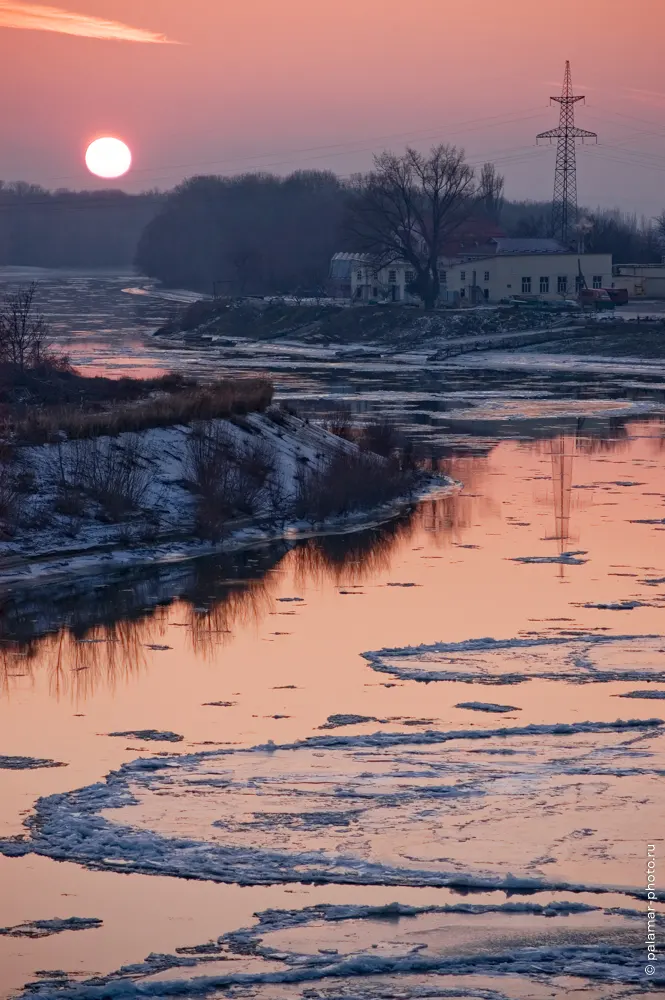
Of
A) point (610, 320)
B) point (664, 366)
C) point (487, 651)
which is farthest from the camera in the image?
point (610, 320)

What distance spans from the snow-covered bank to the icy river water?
2.89ft

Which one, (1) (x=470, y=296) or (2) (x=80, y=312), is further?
(2) (x=80, y=312)

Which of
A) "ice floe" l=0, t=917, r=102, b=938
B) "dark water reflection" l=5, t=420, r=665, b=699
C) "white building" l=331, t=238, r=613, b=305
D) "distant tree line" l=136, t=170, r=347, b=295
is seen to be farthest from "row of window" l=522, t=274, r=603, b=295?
"ice floe" l=0, t=917, r=102, b=938

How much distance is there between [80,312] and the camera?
9594 cm

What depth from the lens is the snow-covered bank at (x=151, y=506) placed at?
21.4 m

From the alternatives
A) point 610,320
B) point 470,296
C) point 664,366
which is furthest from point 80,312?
point 664,366

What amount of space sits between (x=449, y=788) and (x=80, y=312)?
3434 inches

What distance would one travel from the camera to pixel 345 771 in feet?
39.3

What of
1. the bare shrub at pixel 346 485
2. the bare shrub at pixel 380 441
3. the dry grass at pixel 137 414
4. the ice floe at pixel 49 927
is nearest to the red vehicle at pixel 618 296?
the bare shrub at pixel 380 441

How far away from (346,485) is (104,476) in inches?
166

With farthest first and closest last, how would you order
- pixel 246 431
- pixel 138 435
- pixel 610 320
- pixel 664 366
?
pixel 610 320 < pixel 664 366 < pixel 246 431 < pixel 138 435

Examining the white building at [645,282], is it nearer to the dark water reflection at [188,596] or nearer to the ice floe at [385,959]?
the dark water reflection at [188,596]

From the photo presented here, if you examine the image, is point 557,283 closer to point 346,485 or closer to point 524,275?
point 524,275

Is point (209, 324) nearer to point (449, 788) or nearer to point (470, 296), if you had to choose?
point (470, 296)
